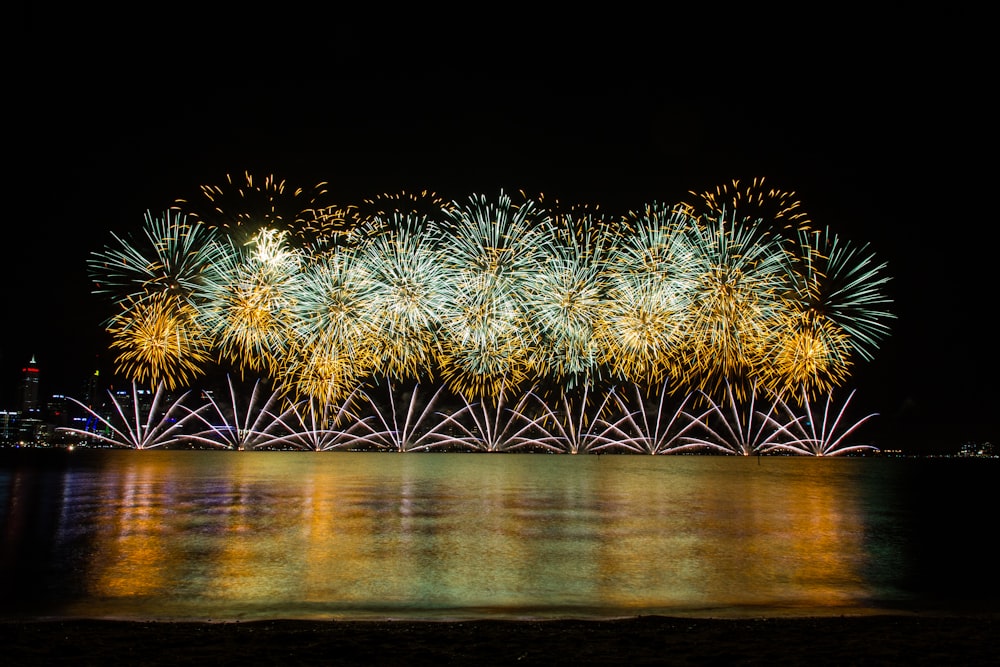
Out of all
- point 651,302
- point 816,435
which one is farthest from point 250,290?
point 816,435

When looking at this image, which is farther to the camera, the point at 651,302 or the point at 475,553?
the point at 651,302

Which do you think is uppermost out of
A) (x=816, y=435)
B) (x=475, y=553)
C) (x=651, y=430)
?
(x=651, y=430)

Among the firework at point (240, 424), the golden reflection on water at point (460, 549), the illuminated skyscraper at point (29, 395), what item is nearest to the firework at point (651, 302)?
the golden reflection on water at point (460, 549)

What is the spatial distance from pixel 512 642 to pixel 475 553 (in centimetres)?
579

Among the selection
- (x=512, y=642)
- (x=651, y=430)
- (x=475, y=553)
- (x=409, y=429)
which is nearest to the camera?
(x=512, y=642)

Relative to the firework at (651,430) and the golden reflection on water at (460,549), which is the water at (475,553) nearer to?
the golden reflection on water at (460,549)

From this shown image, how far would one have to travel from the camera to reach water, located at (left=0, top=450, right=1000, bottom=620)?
9.86 meters

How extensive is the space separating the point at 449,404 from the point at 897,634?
248 ft

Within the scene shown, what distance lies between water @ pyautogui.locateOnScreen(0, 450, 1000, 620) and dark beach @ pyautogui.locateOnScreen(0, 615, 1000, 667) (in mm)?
813

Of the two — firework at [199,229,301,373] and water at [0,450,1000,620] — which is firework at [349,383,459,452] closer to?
firework at [199,229,301,373]

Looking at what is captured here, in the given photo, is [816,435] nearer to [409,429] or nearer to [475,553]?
[409,429]

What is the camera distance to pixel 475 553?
13.4 m

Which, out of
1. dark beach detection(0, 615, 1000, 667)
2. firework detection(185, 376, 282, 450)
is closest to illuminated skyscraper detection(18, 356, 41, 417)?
firework detection(185, 376, 282, 450)

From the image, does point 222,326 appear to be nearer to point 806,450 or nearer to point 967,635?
point 967,635
